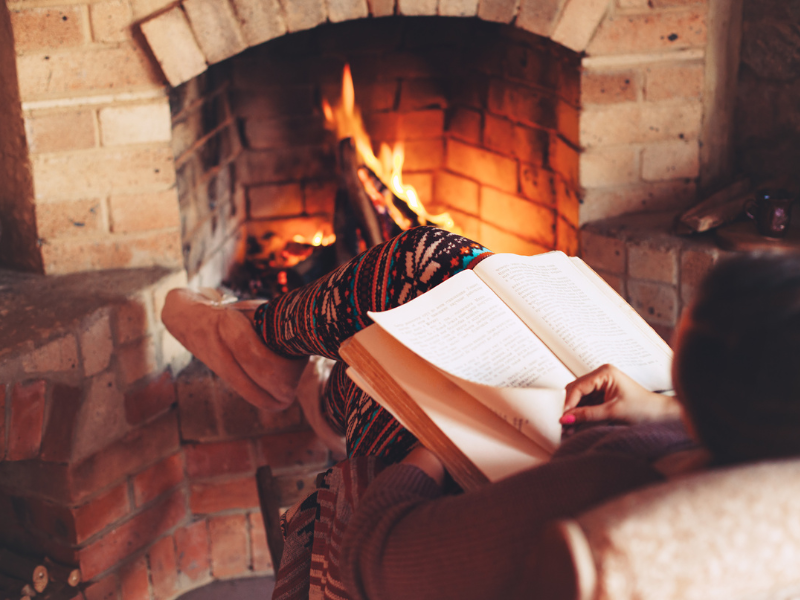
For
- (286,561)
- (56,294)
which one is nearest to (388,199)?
(56,294)

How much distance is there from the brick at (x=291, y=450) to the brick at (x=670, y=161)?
95 centimetres

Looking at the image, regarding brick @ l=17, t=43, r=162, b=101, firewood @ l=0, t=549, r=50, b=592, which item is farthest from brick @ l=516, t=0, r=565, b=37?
firewood @ l=0, t=549, r=50, b=592

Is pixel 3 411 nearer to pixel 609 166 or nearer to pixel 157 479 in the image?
pixel 157 479

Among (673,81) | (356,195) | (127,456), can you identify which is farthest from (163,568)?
(673,81)

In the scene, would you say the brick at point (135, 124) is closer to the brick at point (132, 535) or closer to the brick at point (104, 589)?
the brick at point (132, 535)

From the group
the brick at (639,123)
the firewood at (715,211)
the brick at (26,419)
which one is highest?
the brick at (639,123)

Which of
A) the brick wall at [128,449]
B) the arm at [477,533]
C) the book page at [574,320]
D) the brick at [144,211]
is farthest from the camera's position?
the brick at [144,211]

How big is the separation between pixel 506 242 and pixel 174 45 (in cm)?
100

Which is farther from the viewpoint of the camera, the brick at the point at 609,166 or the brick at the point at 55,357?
Answer: the brick at the point at 609,166

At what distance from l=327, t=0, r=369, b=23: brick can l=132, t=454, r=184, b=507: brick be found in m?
0.97

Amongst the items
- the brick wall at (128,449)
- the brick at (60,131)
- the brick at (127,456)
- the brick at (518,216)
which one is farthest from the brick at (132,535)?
the brick at (518,216)

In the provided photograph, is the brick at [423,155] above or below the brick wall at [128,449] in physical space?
above

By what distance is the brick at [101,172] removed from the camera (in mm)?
1442

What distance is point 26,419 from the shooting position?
1.25 m
